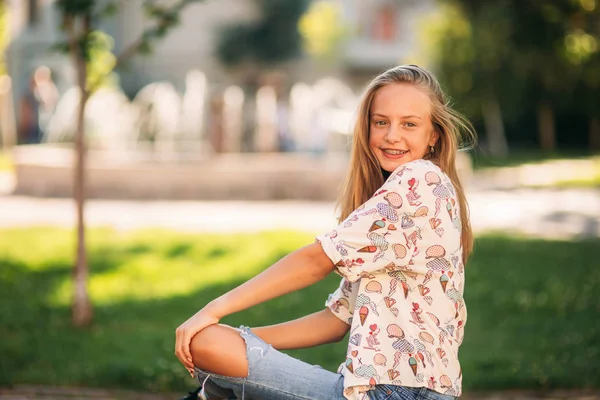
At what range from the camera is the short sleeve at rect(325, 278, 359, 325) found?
2.66 m

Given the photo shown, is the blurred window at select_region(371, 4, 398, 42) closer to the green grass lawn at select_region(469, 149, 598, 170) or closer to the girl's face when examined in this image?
the green grass lawn at select_region(469, 149, 598, 170)

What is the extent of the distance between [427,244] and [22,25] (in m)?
36.2

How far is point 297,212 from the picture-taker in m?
11.5

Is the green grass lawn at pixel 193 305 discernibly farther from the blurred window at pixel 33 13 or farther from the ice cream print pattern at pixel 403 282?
the blurred window at pixel 33 13

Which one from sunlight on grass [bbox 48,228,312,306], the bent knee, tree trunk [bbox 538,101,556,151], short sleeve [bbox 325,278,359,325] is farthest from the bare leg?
tree trunk [bbox 538,101,556,151]

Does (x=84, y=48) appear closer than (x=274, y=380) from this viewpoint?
No

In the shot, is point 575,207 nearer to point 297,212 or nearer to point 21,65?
point 297,212

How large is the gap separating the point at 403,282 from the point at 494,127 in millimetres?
26341

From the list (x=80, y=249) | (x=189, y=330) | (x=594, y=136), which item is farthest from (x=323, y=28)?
(x=189, y=330)

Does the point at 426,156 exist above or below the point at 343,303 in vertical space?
above

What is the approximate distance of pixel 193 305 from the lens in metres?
6.50

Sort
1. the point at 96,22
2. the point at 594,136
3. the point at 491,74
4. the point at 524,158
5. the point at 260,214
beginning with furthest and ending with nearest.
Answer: the point at 594,136 → the point at 491,74 → the point at 524,158 → the point at 260,214 → the point at 96,22

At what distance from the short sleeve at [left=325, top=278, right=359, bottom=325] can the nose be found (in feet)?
1.44

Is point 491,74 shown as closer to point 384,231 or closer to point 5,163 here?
point 5,163
